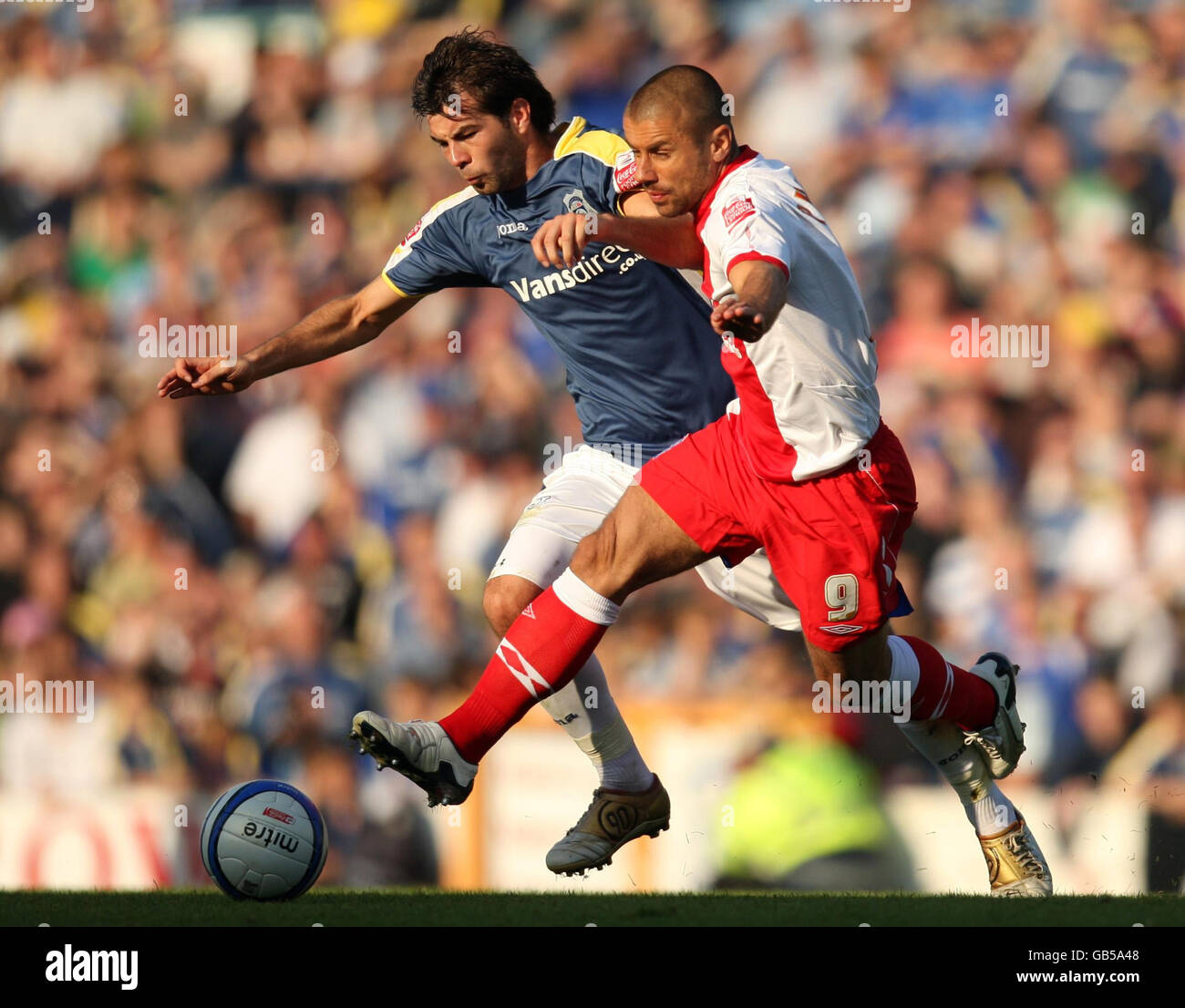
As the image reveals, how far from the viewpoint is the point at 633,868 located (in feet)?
24.1

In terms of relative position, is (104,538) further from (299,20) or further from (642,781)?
(642,781)

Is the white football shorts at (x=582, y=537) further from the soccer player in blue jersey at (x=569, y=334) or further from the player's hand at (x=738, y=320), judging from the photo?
the player's hand at (x=738, y=320)

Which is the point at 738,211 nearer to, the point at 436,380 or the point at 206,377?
the point at 206,377

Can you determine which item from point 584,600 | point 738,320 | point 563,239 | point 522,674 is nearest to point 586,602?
point 584,600

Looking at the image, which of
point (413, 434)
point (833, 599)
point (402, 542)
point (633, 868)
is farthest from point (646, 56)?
point (833, 599)

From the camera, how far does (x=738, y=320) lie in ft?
12.4

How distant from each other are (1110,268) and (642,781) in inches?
165

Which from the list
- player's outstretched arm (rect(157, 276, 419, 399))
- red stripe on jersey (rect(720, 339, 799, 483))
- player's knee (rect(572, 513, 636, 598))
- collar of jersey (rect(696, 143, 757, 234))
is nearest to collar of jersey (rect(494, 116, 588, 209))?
player's outstretched arm (rect(157, 276, 419, 399))

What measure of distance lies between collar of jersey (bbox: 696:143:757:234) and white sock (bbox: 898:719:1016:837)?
1797 mm

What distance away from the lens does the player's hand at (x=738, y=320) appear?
377 cm

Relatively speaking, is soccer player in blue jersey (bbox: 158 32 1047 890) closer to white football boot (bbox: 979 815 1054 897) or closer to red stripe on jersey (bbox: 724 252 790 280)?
white football boot (bbox: 979 815 1054 897)

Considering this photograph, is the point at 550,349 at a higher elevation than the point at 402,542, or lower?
higher

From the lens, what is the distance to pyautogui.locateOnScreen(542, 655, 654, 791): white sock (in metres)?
5.57

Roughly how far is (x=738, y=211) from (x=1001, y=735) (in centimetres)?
205
